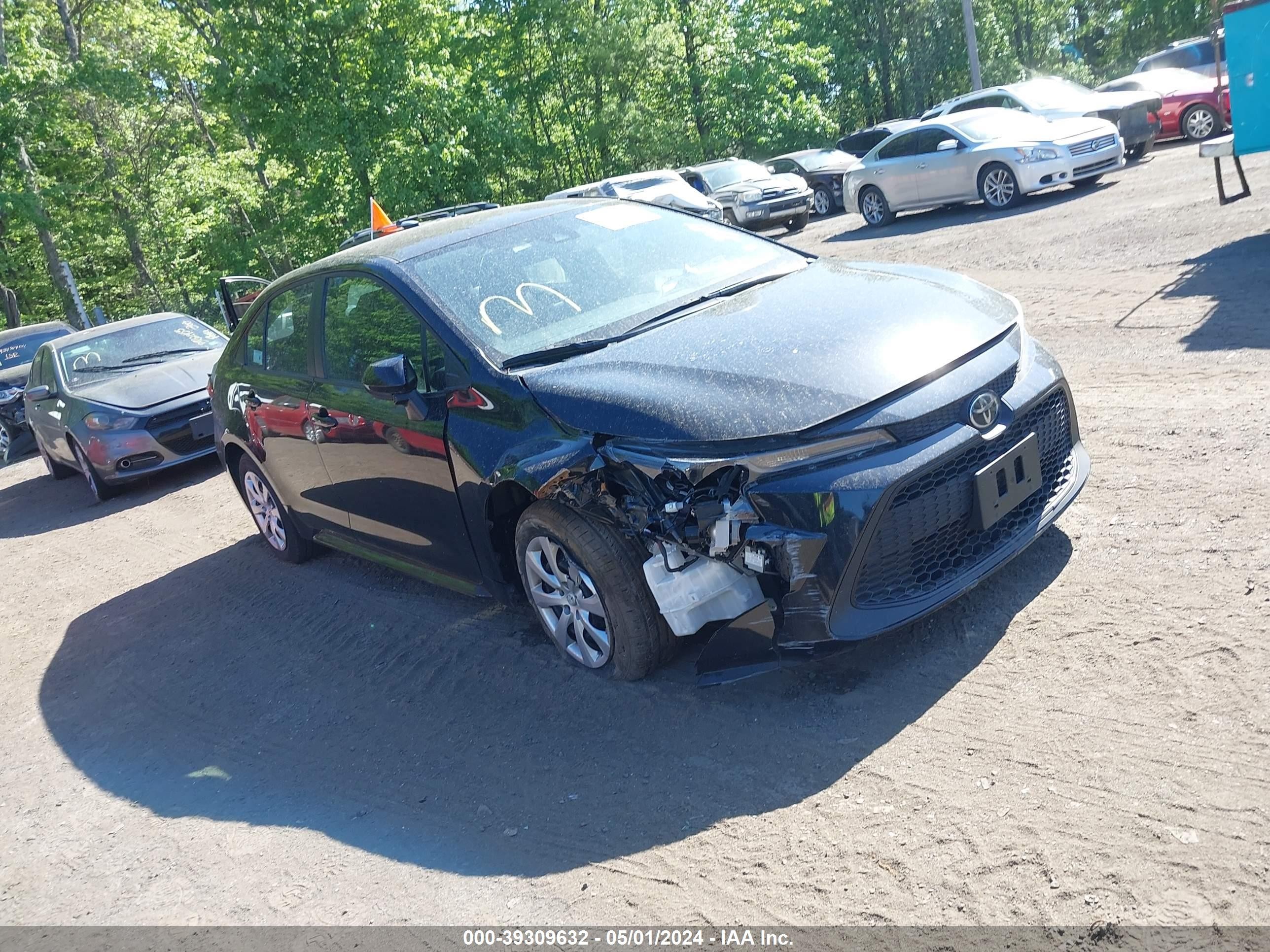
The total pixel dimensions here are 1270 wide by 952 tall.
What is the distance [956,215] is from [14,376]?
1473cm

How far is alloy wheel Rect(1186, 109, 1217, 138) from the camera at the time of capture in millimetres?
19891

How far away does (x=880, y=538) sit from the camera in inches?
149

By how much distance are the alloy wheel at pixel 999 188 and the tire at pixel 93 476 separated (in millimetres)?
12731

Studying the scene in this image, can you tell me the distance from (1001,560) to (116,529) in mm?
8314

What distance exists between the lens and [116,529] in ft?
32.4

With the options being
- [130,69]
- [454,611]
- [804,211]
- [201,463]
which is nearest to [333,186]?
[130,69]

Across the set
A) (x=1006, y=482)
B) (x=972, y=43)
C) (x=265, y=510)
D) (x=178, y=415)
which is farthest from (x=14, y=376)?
(x=972, y=43)

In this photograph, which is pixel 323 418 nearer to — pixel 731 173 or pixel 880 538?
pixel 880 538

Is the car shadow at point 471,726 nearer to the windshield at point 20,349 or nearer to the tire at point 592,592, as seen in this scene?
the tire at point 592,592

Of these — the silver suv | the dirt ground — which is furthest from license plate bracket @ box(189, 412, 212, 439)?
the silver suv

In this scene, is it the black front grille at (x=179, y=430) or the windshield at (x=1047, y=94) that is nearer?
the black front grille at (x=179, y=430)

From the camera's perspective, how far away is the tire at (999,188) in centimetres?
1630

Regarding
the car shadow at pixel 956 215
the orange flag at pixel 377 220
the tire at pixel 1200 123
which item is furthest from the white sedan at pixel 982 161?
the orange flag at pixel 377 220

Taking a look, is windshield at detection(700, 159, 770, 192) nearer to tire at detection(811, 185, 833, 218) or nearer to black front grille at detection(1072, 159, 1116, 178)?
tire at detection(811, 185, 833, 218)
